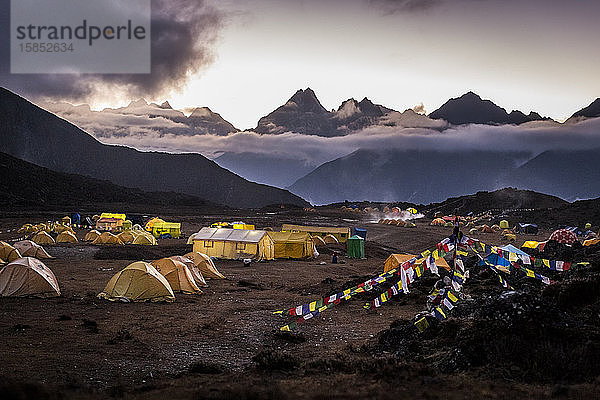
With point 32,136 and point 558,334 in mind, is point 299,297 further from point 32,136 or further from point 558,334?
point 32,136

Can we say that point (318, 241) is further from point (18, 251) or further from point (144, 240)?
point (18, 251)

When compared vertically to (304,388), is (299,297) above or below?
below

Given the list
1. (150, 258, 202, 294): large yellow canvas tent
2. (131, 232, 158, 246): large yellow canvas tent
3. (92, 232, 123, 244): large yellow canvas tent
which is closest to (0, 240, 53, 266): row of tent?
(92, 232, 123, 244): large yellow canvas tent

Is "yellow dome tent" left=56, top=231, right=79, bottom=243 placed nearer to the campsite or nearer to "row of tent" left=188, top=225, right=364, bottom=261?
"row of tent" left=188, top=225, right=364, bottom=261

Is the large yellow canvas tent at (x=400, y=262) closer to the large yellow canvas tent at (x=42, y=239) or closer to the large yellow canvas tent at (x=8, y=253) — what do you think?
the large yellow canvas tent at (x=8, y=253)

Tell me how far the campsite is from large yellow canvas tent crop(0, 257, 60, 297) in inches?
20.2

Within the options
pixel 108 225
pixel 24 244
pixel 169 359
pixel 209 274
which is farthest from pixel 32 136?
pixel 169 359

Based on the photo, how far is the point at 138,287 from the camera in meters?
18.4

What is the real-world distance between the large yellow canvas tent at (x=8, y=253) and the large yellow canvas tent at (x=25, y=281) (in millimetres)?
9868

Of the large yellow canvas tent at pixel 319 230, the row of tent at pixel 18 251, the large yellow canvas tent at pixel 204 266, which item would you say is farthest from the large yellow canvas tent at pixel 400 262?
the large yellow canvas tent at pixel 319 230

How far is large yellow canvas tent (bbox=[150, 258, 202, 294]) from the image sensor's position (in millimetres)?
20625

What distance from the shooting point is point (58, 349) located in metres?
11.8

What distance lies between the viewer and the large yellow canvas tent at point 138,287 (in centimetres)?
1838

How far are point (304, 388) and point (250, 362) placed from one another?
13.3 feet
